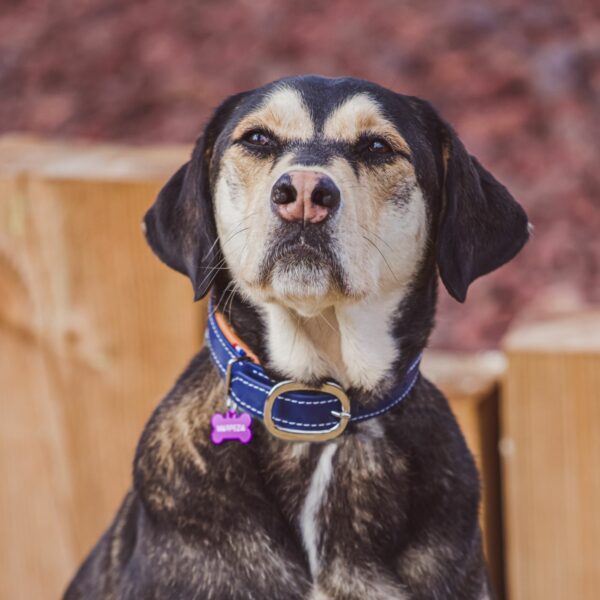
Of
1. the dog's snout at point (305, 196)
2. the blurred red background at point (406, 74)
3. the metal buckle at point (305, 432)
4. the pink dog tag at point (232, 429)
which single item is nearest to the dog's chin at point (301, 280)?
the dog's snout at point (305, 196)

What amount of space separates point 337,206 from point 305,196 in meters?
0.09

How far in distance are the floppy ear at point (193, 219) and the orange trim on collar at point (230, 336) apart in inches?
2.8

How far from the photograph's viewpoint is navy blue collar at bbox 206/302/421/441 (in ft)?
10.5

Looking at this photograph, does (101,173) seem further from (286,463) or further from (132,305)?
(286,463)

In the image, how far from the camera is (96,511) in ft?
15.1

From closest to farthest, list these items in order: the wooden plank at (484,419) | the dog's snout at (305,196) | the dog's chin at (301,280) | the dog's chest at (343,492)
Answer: the dog's snout at (305,196) → the dog's chin at (301,280) → the dog's chest at (343,492) → the wooden plank at (484,419)

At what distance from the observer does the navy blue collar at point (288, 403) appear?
320cm

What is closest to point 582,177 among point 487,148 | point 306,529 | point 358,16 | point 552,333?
point 487,148

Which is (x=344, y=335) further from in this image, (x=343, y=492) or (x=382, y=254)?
(x=343, y=492)

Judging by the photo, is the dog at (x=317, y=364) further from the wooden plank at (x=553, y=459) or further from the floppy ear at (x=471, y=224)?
the wooden plank at (x=553, y=459)

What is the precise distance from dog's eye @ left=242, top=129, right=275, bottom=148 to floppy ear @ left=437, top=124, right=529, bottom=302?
449mm

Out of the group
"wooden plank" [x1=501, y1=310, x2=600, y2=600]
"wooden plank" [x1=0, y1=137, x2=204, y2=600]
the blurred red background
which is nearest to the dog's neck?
"wooden plank" [x1=501, y1=310, x2=600, y2=600]

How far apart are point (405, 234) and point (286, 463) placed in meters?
0.61

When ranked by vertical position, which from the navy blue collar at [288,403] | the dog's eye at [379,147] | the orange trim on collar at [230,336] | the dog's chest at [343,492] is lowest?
the dog's chest at [343,492]
